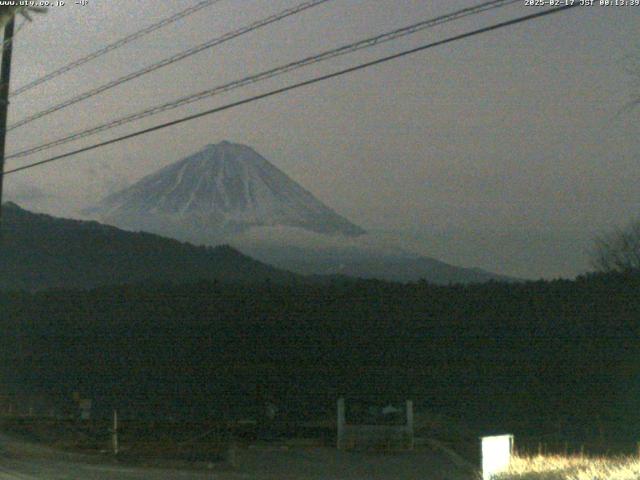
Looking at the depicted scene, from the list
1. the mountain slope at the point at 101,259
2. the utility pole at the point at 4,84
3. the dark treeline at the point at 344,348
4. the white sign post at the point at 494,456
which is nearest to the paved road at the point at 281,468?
the white sign post at the point at 494,456

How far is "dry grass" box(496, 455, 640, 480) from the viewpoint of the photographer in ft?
29.1

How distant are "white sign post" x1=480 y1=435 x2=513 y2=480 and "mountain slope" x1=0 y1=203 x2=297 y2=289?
116 ft

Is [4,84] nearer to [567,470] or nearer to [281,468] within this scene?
[281,468]

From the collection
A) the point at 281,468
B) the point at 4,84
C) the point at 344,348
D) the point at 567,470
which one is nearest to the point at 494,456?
the point at 567,470

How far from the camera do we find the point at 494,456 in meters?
10.6

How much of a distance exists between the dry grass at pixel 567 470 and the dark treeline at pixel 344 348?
11.0 m

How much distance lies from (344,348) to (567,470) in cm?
1635

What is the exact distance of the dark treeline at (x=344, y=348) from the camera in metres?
23.6

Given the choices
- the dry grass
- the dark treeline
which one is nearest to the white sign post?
the dry grass

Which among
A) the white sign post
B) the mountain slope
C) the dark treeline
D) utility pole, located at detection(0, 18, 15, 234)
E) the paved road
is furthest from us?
the mountain slope

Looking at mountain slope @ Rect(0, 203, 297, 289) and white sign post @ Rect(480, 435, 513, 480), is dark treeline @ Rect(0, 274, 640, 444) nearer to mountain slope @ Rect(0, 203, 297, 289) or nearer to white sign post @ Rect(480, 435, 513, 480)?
white sign post @ Rect(480, 435, 513, 480)

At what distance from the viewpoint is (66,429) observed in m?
18.8

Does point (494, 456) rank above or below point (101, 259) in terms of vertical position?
below

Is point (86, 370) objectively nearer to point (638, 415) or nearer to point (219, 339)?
point (219, 339)
